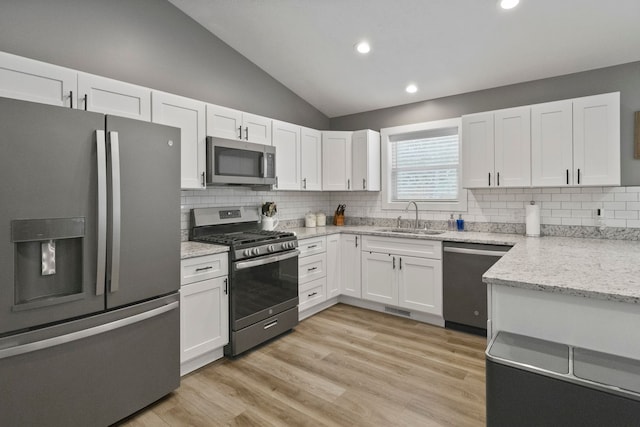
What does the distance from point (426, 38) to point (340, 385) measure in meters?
3.00

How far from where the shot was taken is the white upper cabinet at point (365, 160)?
4.26m

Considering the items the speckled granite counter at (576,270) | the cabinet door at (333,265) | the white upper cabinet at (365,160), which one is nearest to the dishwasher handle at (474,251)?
the speckled granite counter at (576,270)

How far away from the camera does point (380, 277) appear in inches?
149

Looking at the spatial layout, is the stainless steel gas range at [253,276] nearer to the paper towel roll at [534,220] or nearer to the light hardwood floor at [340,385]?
the light hardwood floor at [340,385]

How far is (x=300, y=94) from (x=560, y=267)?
141 inches

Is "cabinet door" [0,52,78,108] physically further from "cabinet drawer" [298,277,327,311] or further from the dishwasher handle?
the dishwasher handle

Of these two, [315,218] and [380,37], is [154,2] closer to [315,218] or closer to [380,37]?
[380,37]

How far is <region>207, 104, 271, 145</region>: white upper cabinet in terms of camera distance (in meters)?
2.99

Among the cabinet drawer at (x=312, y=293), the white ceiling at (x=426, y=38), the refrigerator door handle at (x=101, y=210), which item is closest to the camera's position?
the refrigerator door handle at (x=101, y=210)

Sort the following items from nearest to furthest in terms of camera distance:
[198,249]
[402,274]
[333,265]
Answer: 1. [198,249]
2. [402,274]
3. [333,265]

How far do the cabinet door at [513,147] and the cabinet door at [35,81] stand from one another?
3.57 meters

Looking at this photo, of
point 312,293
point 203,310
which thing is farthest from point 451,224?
point 203,310

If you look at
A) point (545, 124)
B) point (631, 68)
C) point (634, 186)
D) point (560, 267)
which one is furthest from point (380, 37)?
point (634, 186)

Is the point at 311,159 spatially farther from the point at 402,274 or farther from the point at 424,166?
the point at 402,274
